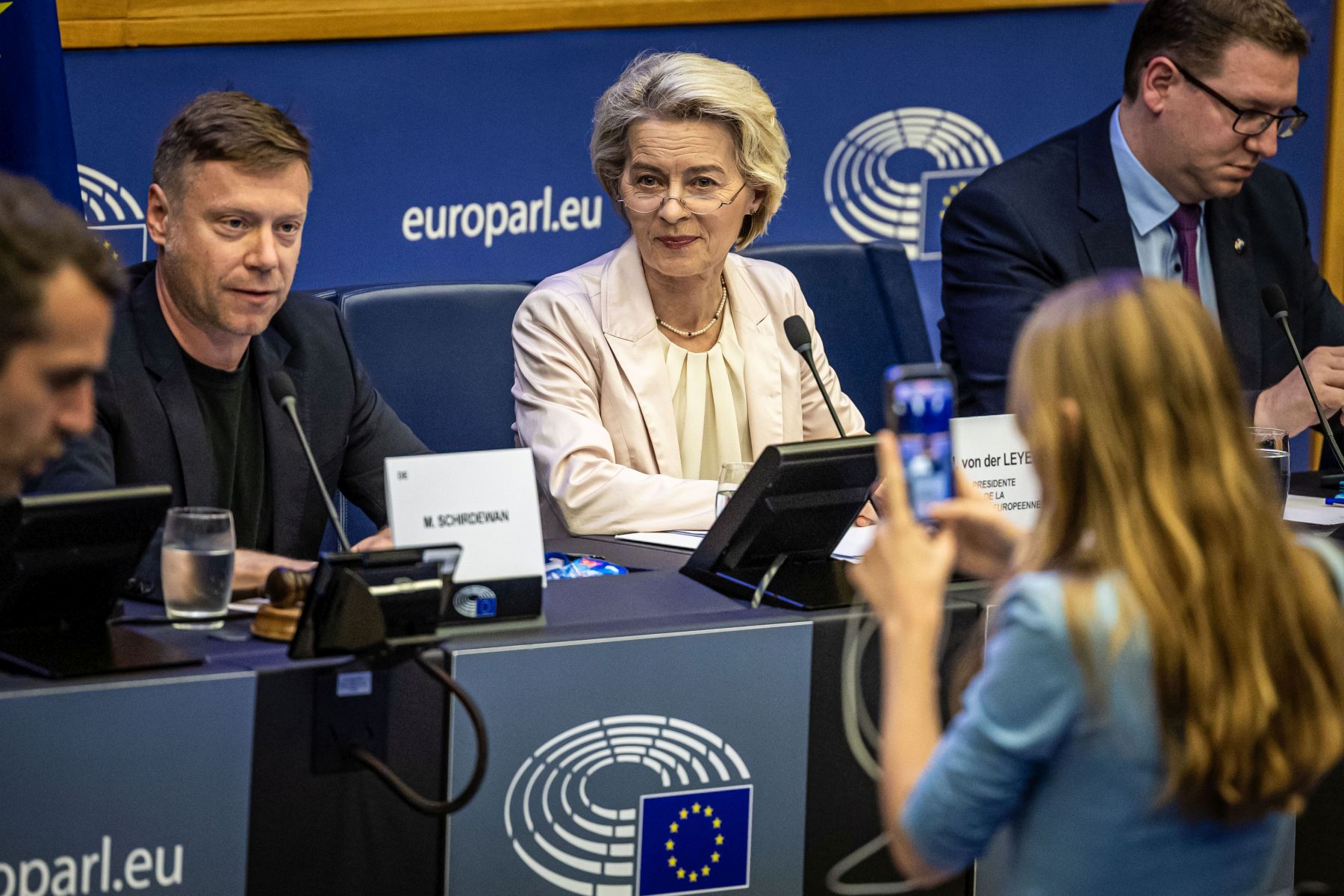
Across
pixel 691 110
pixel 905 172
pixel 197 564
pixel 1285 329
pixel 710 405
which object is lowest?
pixel 197 564

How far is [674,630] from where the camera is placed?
75.7 inches

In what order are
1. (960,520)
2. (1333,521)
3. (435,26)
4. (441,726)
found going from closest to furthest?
(960,520)
(441,726)
(1333,521)
(435,26)

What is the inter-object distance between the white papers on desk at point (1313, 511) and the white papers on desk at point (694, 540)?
2.37ft

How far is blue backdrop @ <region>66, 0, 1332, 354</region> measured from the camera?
347cm

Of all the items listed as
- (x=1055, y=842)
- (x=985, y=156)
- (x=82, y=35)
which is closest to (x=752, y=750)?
(x=1055, y=842)

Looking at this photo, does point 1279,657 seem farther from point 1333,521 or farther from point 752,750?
point 1333,521

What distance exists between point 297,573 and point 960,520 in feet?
2.51

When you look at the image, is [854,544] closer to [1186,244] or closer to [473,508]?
[473,508]

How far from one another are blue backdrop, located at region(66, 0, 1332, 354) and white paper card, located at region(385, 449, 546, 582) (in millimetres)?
1742

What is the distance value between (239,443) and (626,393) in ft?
2.43

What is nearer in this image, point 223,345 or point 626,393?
point 223,345

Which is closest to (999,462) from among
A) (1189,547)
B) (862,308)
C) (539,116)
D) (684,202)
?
(684,202)

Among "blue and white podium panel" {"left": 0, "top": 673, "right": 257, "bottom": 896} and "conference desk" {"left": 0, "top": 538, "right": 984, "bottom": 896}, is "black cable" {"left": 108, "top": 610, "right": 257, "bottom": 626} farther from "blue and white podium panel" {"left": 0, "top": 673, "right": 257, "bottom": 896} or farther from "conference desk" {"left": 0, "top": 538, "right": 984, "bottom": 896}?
"blue and white podium panel" {"left": 0, "top": 673, "right": 257, "bottom": 896}

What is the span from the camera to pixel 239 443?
2453mm
